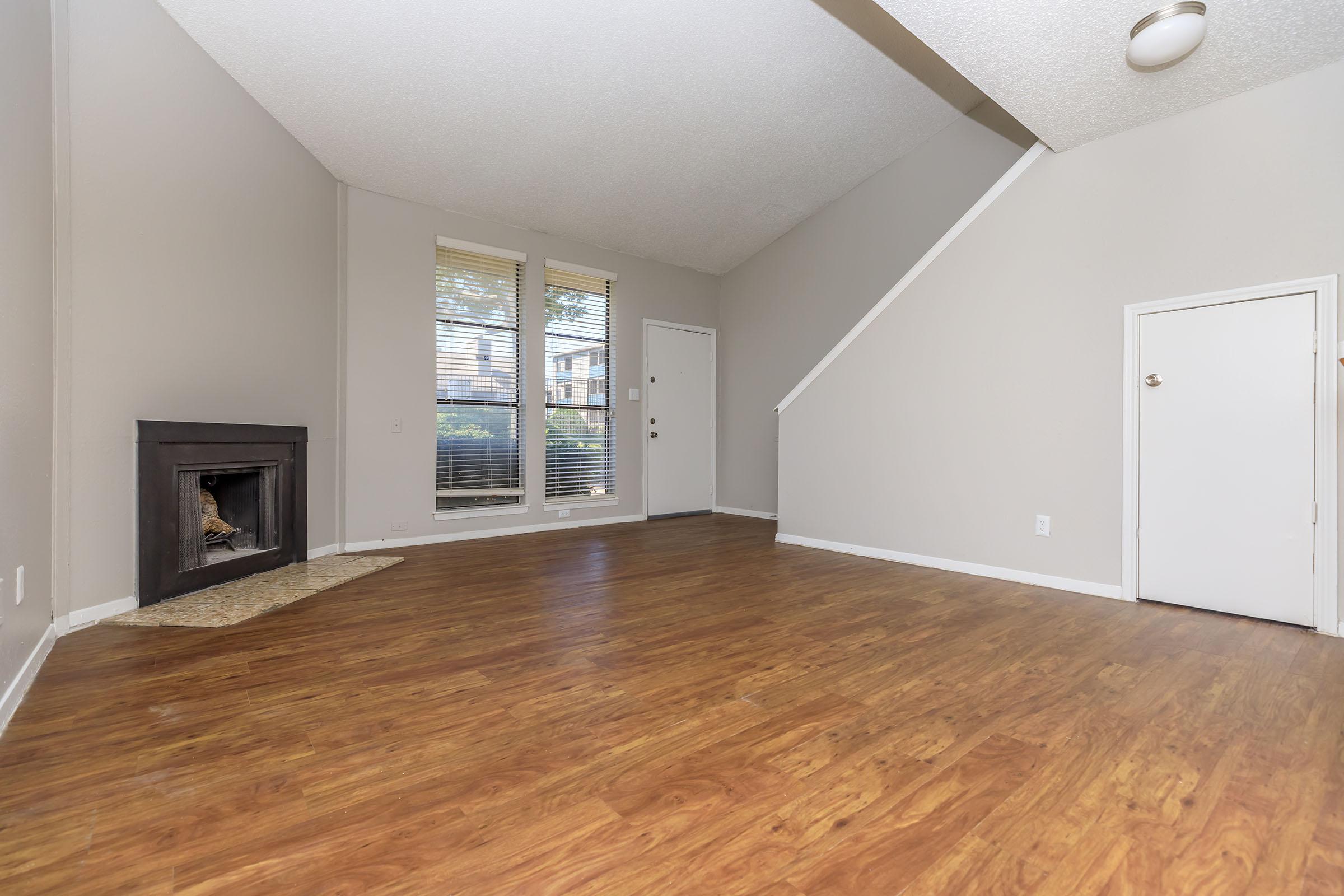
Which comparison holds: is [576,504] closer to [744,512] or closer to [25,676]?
[744,512]

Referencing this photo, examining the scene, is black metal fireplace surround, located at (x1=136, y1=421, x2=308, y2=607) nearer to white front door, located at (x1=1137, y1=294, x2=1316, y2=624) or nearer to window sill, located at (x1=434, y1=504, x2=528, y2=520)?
window sill, located at (x1=434, y1=504, x2=528, y2=520)

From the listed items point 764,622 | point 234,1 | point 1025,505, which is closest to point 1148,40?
point 1025,505

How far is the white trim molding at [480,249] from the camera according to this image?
5105mm

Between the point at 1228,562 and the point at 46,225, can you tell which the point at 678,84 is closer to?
the point at 46,225

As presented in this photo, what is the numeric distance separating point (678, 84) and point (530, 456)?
317 centimetres

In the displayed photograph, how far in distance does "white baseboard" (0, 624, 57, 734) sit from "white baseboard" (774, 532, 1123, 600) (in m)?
4.22

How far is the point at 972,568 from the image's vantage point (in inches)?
152

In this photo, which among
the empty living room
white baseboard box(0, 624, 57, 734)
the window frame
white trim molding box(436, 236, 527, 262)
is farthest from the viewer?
the window frame

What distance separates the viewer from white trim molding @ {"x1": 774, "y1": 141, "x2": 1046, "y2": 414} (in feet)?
12.0

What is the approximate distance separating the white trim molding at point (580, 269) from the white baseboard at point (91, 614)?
12.8ft

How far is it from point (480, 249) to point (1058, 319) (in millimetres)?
4297

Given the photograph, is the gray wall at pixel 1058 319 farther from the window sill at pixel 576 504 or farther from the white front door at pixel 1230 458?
the window sill at pixel 576 504

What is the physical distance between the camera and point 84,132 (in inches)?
108

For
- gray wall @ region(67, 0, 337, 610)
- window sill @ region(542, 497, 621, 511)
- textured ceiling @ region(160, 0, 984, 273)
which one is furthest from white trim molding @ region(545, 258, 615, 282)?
window sill @ region(542, 497, 621, 511)
